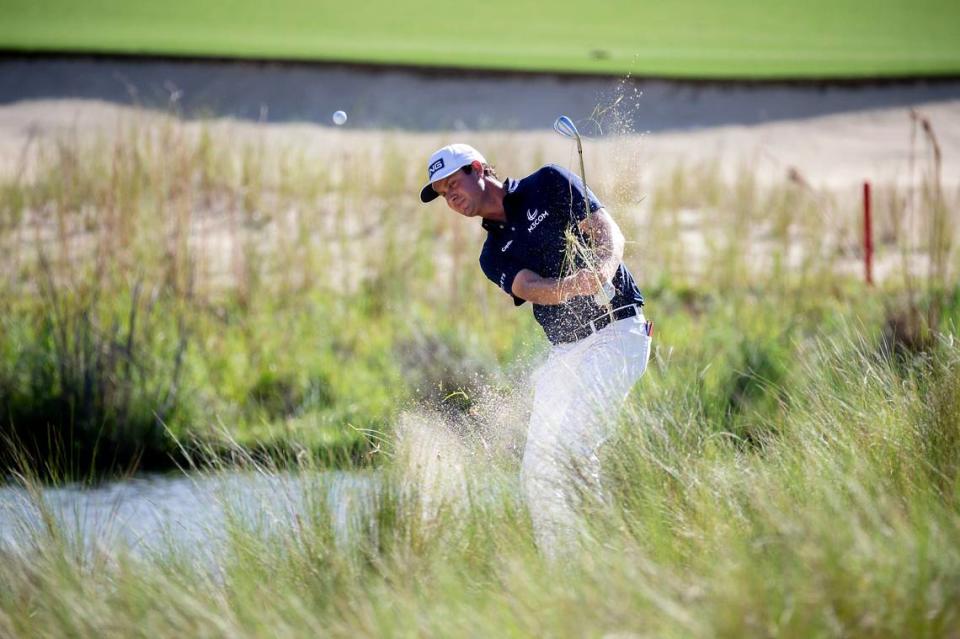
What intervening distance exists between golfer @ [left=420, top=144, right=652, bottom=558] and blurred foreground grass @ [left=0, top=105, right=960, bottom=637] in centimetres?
16

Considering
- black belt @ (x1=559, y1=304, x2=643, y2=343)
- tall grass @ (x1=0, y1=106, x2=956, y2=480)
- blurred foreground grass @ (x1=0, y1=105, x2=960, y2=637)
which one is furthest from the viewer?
tall grass @ (x1=0, y1=106, x2=956, y2=480)

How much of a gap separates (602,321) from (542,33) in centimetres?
2375

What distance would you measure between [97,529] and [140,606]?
99 centimetres

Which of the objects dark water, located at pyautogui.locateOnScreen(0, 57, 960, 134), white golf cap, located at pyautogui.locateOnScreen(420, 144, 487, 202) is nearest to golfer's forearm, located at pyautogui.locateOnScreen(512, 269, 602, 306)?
white golf cap, located at pyautogui.locateOnScreen(420, 144, 487, 202)

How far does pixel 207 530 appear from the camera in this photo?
15.8ft

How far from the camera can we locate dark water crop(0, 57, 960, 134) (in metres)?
19.4

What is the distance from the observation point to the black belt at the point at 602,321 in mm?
5195

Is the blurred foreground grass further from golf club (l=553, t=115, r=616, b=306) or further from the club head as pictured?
the club head

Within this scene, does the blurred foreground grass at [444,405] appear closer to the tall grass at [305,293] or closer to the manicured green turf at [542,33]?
the tall grass at [305,293]

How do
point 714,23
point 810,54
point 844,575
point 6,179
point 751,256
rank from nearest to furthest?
point 844,575
point 6,179
point 751,256
point 810,54
point 714,23

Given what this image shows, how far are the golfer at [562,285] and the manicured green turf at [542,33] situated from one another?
1659cm

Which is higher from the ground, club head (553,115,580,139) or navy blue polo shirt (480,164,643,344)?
club head (553,115,580,139)

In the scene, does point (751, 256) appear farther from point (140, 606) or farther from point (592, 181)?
point (140, 606)

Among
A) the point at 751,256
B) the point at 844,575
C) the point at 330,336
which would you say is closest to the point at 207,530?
the point at 844,575
